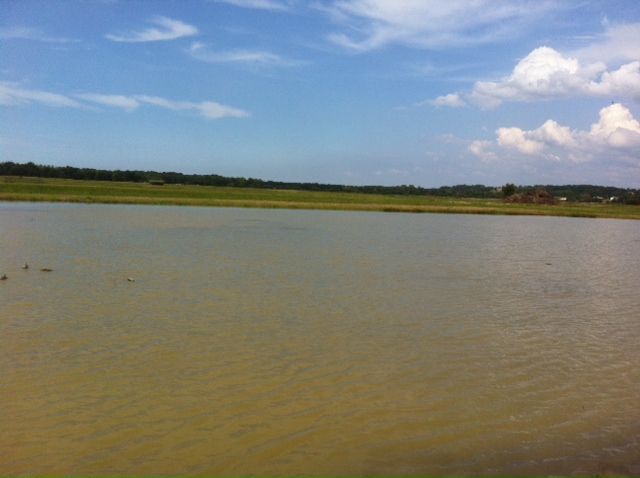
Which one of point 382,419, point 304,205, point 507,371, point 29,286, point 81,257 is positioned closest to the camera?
point 382,419

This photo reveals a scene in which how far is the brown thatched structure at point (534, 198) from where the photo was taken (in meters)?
88.9

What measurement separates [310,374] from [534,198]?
91.1m

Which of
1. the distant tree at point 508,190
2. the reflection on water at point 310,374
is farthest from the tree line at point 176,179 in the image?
the reflection on water at point 310,374

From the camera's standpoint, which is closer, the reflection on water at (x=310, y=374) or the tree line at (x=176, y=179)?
the reflection on water at (x=310, y=374)

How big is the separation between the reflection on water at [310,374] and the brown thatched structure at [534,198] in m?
79.3

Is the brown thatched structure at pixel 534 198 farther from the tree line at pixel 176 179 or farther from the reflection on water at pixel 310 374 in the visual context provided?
the reflection on water at pixel 310 374

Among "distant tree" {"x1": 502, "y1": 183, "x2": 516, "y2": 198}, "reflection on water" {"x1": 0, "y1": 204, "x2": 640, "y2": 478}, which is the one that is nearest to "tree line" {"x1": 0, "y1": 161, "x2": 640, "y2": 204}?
"distant tree" {"x1": 502, "y1": 183, "x2": 516, "y2": 198}

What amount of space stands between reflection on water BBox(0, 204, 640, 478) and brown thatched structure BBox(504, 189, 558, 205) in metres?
79.3

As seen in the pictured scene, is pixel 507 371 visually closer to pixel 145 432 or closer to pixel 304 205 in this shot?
pixel 145 432

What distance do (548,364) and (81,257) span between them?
14.2m

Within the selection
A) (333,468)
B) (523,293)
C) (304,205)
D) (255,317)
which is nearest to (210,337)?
(255,317)

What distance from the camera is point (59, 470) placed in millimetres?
4543

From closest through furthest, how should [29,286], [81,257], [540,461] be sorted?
[540,461]
[29,286]
[81,257]

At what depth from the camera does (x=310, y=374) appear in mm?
7027
